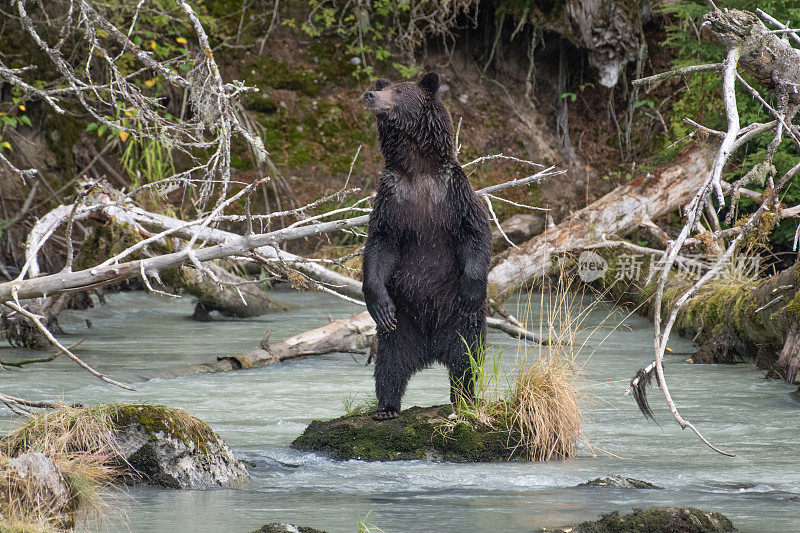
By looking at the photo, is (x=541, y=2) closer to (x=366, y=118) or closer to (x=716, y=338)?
(x=366, y=118)

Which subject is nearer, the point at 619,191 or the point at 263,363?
the point at 263,363

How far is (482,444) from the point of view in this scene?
16.3 ft

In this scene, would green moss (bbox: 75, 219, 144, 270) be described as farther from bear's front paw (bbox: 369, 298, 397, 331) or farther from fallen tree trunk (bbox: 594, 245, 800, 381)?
fallen tree trunk (bbox: 594, 245, 800, 381)

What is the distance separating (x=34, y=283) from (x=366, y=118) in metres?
8.72

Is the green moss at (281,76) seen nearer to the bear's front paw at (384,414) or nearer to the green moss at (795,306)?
the green moss at (795,306)

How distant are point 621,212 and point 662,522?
23.8ft

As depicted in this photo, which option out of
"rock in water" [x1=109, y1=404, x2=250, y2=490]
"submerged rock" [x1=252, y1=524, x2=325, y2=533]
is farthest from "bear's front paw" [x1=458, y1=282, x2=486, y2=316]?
"submerged rock" [x1=252, y1=524, x2=325, y2=533]

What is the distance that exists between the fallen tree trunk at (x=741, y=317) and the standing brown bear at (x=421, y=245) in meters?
1.67

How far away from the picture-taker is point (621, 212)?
1045 cm

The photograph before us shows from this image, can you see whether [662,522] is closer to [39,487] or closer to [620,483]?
[620,483]

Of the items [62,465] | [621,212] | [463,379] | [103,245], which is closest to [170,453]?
[62,465]

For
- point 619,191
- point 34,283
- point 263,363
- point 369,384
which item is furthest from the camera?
point 619,191

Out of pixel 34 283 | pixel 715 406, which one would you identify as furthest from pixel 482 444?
pixel 34 283

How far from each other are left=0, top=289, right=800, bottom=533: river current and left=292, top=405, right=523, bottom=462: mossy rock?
103 mm
